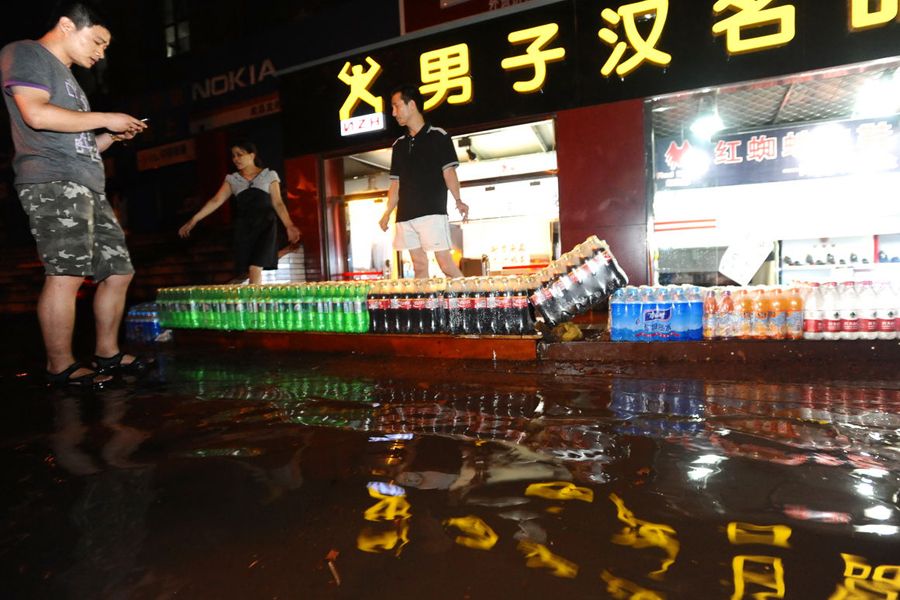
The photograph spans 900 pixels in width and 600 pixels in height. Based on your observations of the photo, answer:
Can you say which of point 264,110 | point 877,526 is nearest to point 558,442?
point 877,526

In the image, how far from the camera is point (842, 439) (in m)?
1.93

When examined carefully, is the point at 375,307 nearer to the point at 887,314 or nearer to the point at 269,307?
the point at 269,307

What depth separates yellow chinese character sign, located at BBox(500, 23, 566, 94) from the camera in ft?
21.9

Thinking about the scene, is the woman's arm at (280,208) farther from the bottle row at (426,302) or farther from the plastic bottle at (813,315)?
the plastic bottle at (813,315)

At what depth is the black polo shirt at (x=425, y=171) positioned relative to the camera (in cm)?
450

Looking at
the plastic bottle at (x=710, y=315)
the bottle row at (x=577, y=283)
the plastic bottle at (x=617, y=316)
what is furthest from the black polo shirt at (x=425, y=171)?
the plastic bottle at (x=710, y=315)

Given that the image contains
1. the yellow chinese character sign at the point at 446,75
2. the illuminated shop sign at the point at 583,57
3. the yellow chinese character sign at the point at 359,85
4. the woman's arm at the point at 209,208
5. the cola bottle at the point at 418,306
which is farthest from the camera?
the yellow chinese character sign at the point at 359,85

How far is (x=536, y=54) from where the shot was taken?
679 centimetres

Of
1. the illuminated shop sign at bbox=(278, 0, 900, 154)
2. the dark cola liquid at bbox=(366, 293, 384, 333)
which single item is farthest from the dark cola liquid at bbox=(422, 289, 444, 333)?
the illuminated shop sign at bbox=(278, 0, 900, 154)

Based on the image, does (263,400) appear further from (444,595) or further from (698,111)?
(698,111)

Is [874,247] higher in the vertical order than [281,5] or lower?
lower

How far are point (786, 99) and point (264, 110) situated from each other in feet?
32.6

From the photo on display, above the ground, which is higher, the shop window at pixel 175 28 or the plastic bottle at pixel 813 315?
the shop window at pixel 175 28

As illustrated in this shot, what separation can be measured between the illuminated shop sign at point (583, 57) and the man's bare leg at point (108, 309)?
5312mm
